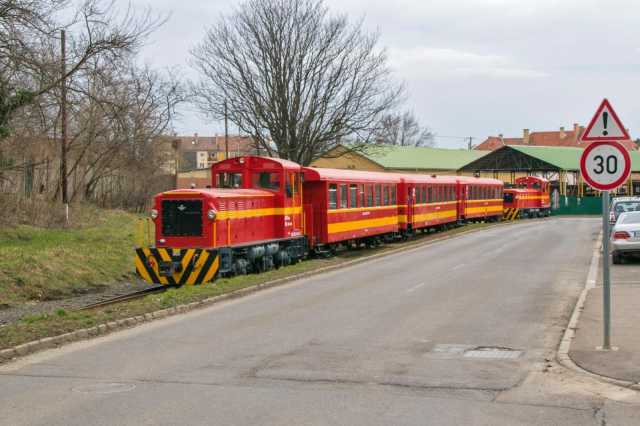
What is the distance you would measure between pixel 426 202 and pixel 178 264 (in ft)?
75.6

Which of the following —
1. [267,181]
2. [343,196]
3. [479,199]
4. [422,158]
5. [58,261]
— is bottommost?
[58,261]

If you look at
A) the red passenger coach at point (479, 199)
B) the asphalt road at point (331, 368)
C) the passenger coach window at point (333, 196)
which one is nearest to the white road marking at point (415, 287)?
the asphalt road at point (331, 368)

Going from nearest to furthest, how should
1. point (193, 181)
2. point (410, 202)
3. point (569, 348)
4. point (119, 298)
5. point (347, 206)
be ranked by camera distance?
1. point (569, 348)
2. point (119, 298)
3. point (347, 206)
4. point (410, 202)
5. point (193, 181)

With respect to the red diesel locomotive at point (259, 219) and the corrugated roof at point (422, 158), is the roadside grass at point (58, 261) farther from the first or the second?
the corrugated roof at point (422, 158)

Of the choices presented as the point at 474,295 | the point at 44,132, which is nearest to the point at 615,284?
the point at 474,295

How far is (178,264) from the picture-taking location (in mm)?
20844

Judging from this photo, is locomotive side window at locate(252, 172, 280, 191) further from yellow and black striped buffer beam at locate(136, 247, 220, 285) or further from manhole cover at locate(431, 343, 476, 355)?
manhole cover at locate(431, 343, 476, 355)

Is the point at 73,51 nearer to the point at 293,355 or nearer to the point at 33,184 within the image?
the point at 33,184

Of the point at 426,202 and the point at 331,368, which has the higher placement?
the point at 426,202

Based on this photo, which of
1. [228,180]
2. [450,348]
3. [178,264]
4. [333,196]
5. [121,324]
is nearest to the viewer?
[450,348]

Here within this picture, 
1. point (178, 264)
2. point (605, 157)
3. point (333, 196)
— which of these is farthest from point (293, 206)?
point (605, 157)

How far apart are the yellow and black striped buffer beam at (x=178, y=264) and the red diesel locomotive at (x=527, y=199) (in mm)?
48218

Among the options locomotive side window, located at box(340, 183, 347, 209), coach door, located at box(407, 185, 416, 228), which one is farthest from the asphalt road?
coach door, located at box(407, 185, 416, 228)

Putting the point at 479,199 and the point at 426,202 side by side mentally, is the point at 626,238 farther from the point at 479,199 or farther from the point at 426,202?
the point at 479,199
